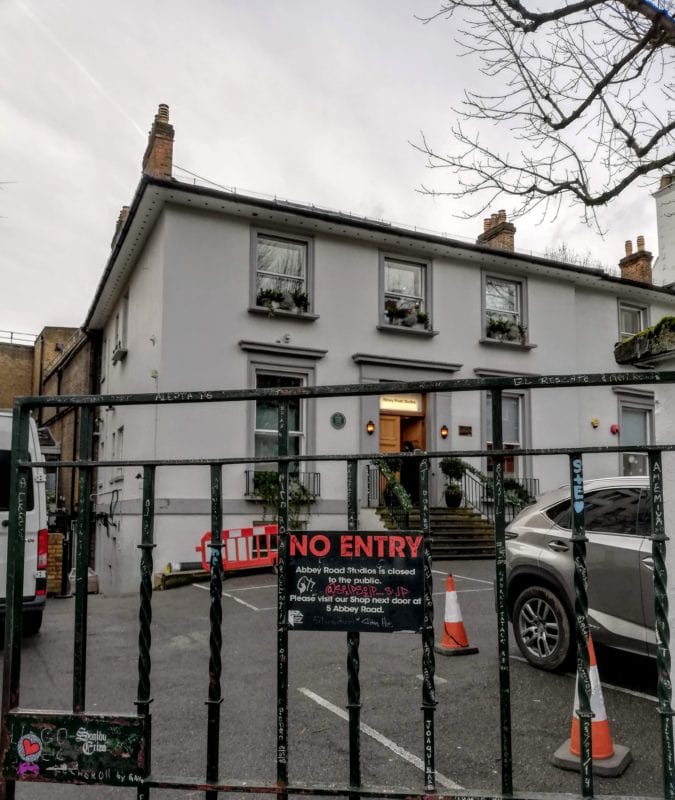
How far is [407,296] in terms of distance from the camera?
17.2 m

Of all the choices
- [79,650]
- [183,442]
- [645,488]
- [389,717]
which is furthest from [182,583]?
[79,650]

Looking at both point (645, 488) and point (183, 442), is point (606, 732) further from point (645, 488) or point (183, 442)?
point (183, 442)

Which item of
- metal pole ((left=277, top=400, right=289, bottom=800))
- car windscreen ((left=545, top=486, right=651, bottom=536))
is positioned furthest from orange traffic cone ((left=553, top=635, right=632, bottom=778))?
metal pole ((left=277, top=400, right=289, bottom=800))

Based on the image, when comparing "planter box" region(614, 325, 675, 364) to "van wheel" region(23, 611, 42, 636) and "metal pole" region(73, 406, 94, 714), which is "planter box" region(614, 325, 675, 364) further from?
"van wheel" region(23, 611, 42, 636)

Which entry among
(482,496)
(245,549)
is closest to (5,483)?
(245,549)

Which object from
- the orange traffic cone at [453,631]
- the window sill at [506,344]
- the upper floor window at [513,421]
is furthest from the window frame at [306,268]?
the orange traffic cone at [453,631]

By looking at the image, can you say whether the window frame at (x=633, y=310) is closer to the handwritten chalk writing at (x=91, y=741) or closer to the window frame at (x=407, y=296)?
the window frame at (x=407, y=296)

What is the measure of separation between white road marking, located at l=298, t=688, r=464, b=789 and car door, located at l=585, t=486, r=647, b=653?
188 centimetres

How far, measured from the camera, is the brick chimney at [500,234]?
1916cm

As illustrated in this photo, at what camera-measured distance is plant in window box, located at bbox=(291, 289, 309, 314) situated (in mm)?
15531

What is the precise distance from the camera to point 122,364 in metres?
18.3

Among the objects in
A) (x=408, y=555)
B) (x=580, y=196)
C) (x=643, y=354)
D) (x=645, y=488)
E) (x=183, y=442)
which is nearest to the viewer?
(x=408, y=555)

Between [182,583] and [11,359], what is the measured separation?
24.6m

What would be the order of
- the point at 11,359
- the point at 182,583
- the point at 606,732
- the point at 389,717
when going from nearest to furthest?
1. the point at 606,732
2. the point at 389,717
3. the point at 182,583
4. the point at 11,359
